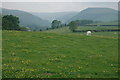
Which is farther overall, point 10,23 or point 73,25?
point 73,25

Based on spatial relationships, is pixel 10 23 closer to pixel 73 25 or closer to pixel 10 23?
pixel 10 23

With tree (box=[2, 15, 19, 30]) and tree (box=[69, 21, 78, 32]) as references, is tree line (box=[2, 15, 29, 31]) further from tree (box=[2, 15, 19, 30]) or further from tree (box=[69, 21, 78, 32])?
tree (box=[69, 21, 78, 32])

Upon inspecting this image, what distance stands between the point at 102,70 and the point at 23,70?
7.02m

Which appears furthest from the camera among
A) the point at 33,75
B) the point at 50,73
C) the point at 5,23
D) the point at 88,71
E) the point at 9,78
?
the point at 5,23

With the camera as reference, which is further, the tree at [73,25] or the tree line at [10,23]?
the tree at [73,25]

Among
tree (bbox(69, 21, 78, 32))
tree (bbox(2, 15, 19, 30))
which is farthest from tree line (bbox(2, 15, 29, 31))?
tree (bbox(69, 21, 78, 32))

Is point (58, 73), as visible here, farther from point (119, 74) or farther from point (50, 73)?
point (119, 74)

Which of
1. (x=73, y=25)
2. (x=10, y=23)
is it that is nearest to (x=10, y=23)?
(x=10, y=23)

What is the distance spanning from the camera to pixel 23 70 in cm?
1770

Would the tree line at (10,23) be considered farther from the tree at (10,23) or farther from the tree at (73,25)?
the tree at (73,25)

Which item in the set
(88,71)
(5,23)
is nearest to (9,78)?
(88,71)

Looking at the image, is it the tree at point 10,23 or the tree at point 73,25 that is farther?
the tree at point 73,25

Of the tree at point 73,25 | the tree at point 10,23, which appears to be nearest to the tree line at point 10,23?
the tree at point 10,23

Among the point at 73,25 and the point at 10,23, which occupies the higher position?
the point at 73,25
